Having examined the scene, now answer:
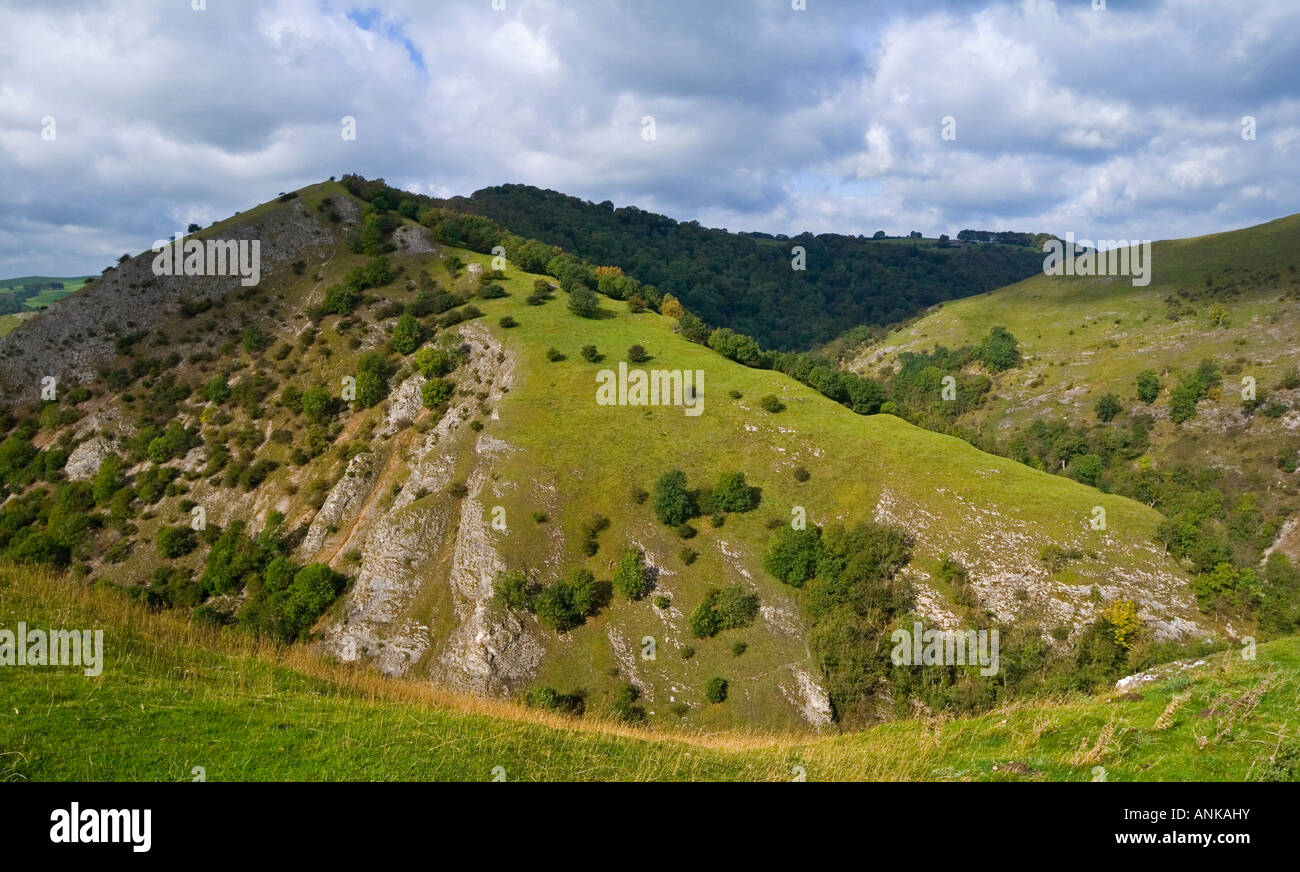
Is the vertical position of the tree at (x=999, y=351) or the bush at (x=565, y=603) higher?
the tree at (x=999, y=351)

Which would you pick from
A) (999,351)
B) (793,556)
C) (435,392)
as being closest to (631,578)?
(793,556)

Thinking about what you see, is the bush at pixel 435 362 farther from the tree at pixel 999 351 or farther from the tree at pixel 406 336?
the tree at pixel 999 351

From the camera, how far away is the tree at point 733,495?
5972cm

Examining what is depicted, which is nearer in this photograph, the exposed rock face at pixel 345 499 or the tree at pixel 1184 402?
the exposed rock face at pixel 345 499

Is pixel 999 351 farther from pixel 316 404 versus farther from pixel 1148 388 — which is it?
pixel 316 404

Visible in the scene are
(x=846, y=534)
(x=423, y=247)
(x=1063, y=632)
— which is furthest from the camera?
(x=423, y=247)

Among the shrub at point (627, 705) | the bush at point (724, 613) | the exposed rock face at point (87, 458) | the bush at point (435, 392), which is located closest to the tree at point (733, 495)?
the bush at point (724, 613)

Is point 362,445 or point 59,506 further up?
point 362,445

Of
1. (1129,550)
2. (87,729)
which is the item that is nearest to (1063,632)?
(1129,550)

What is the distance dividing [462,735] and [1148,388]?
148327mm

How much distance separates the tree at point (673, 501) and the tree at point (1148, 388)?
111 metres
